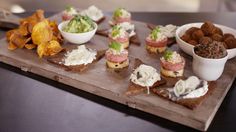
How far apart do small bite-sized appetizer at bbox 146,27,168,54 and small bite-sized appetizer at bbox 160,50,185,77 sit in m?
0.20

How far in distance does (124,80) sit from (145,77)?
100mm

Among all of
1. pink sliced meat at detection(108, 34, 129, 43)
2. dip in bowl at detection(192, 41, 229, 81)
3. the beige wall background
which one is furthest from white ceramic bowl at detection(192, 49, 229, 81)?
the beige wall background

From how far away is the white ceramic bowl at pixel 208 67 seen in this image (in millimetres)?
1220

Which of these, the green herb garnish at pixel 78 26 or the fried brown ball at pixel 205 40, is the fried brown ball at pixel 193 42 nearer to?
the fried brown ball at pixel 205 40

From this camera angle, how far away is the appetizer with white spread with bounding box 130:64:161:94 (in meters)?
1.21

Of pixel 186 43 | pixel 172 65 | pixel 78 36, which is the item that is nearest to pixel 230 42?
pixel 186 43

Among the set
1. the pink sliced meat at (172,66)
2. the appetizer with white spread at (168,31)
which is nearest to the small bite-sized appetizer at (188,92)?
the pink sliced meat at (172,66)

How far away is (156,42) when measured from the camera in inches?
58.7

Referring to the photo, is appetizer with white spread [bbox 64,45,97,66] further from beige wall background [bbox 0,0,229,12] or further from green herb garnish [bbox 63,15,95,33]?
→ beige wall background [bbox 0,0,229,12]

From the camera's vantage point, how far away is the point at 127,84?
49.6 inches

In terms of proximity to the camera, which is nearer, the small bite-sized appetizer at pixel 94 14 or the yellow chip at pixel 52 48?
the yellow chip at pixel 52 48

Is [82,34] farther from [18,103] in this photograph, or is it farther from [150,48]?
[18,103]

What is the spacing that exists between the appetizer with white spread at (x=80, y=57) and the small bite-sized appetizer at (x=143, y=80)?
0.25 m

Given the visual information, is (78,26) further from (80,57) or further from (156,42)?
(156,42)
